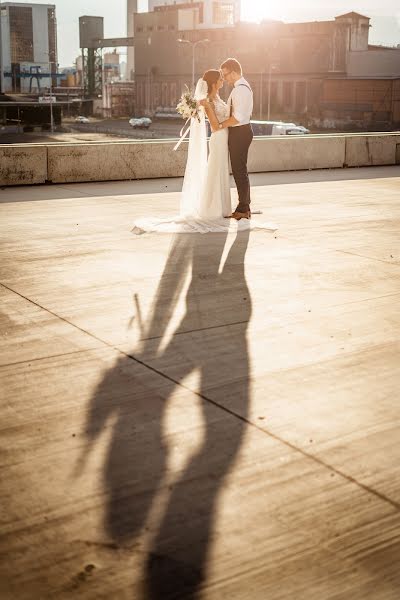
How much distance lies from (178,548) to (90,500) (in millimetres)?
524

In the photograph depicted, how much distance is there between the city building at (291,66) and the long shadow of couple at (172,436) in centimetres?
8237

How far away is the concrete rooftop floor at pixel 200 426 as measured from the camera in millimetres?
2953

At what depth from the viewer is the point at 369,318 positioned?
6227 mm

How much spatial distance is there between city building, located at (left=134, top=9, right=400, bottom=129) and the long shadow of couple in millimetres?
82370

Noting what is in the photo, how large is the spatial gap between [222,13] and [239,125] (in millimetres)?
163061

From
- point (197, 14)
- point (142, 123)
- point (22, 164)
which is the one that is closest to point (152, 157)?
point (22, 164)

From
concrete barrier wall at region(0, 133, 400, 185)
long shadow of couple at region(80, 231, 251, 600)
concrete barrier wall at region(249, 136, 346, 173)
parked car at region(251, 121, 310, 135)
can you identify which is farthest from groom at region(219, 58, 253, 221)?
parked car at region(251, 121, 310, 135)

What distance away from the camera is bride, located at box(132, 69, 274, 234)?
10.8 m

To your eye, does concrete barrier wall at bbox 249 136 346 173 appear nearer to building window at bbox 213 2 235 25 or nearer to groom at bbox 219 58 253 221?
groom at bbox 219 58 253 221

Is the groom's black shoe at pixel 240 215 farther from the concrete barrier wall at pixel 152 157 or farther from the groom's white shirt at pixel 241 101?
the concrete barrier wall at pixel 152 157

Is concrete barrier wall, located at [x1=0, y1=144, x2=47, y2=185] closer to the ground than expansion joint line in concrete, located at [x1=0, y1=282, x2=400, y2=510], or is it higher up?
higher up

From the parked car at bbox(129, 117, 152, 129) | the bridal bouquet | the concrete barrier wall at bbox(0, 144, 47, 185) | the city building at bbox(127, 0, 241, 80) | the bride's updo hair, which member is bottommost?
the parked car at bbox(129, 117, 152, 129)

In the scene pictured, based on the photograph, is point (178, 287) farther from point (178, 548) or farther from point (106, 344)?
point (178, 548)

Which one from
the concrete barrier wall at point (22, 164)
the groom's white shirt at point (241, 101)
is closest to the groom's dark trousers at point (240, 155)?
the groom's white shirt at point (241, 101)
